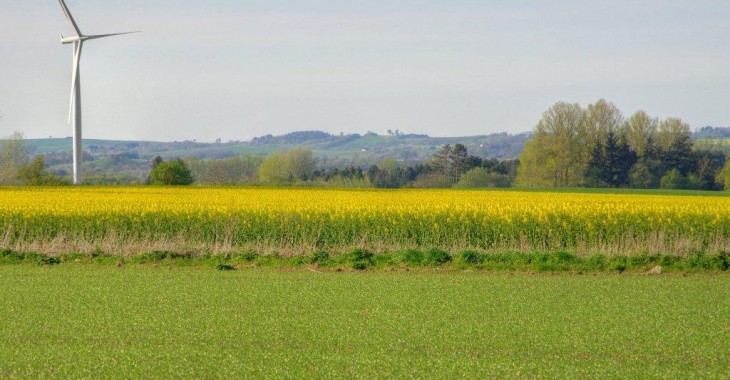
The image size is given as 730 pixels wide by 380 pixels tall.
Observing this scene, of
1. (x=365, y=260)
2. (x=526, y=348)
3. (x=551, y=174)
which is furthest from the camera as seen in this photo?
(x=551, y=174)

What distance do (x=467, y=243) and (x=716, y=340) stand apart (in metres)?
13.6

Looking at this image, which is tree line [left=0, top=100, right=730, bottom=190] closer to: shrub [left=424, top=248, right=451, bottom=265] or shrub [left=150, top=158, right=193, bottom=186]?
shrub [left=150, top=158, right=193, bottom=186]

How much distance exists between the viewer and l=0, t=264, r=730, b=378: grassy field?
10055 millimetres

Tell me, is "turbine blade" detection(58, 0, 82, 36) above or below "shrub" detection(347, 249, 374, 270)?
above

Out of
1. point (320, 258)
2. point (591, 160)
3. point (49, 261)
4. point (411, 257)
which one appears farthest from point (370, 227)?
point (591, 160)

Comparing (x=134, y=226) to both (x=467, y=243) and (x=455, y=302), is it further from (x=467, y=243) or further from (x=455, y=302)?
(x=455, y=302)

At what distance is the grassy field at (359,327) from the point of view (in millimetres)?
10055

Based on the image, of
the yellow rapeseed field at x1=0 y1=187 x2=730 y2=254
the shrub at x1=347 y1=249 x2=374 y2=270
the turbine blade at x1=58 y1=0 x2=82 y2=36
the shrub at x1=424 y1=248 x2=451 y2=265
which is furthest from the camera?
the turbine blade at x1=58 y1=0 x2=82 y2=36

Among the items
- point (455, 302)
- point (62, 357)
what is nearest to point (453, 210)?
point (455, 302)

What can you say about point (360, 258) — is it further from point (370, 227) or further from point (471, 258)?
point (370, 227)

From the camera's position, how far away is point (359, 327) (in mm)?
12359

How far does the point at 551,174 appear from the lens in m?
89.1

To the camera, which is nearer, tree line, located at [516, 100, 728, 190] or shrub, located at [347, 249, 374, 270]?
shrub, located at [347, 249, 374, 270]

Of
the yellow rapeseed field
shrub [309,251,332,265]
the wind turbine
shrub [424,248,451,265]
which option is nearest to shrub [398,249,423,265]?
shrub [424,248,451,265]
